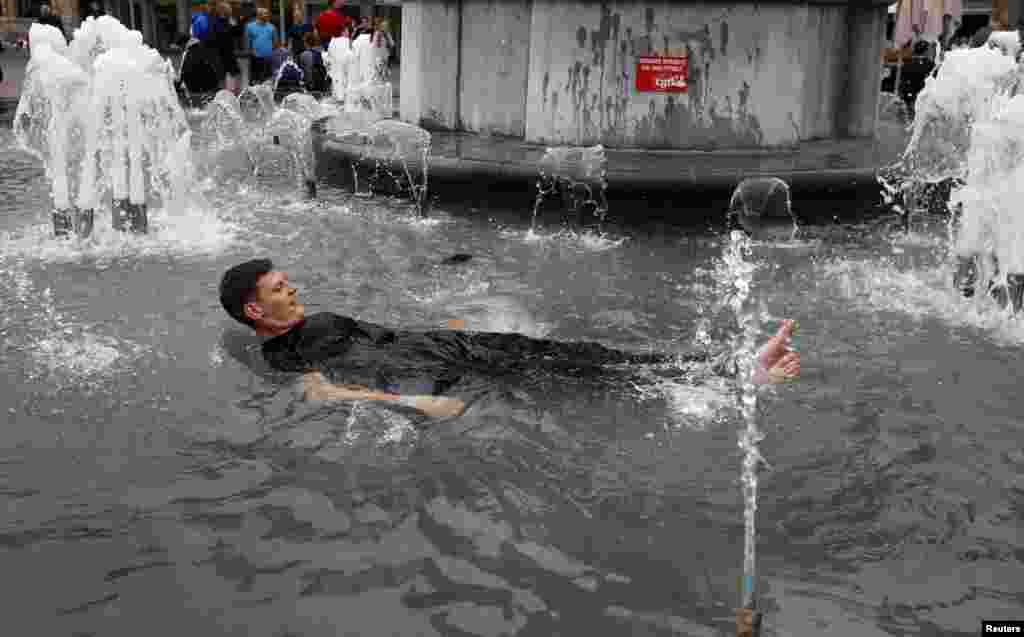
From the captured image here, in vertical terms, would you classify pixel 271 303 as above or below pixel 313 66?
below

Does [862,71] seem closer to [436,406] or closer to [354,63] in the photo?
[436,406]

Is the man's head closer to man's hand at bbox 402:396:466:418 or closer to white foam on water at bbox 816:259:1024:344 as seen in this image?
man's hand at bbox 402:396:466:418

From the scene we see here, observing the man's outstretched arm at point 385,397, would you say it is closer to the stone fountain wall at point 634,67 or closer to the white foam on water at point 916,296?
the white foam on water at point 916,296

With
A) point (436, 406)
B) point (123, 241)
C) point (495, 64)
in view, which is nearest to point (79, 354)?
point (436, 406)

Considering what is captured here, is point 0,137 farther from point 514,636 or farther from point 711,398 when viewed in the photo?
point 514,636

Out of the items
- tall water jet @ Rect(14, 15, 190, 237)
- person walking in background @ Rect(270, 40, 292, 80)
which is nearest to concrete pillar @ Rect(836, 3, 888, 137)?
tall water jet @ Rect(14, 15, 190, 237)

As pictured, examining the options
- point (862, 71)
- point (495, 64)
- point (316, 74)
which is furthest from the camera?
point (316, 74)

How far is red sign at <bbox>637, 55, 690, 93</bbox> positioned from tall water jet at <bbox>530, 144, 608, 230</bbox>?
0.89 metres

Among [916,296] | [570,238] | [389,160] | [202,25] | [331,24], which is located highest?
[331,24]

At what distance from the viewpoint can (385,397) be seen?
4328mm

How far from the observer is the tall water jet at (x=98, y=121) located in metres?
7.63

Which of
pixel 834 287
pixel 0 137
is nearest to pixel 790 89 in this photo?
pixel 834 287

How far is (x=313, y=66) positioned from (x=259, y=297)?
55.7ft

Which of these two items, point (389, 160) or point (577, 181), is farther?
point (389, 160)
